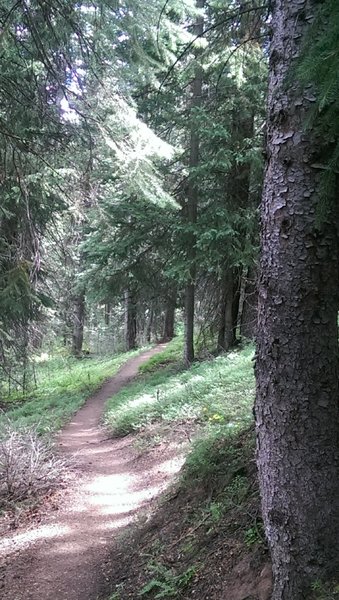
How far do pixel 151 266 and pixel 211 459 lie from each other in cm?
1137

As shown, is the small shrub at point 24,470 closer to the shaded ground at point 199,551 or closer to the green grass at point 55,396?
the green grass at point 55,396

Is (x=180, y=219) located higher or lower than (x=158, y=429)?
higher

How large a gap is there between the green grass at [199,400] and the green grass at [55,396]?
1308 mm

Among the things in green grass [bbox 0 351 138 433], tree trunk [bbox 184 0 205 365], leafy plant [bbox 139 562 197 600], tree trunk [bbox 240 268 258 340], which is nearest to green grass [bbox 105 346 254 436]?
tree trunk [bbox 240 268 258 340]

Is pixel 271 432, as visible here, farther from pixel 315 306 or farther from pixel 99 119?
pixel 99 119

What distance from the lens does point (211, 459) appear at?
196 inches

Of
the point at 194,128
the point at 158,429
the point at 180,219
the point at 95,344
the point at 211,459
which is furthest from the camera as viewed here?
the point at 95,344

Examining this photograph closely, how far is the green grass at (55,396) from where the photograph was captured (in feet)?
37.7

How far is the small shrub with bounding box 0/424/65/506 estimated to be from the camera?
257 inches

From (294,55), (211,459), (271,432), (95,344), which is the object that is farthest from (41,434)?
(95,344)

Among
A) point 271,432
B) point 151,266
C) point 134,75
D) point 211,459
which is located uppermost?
point 134,75

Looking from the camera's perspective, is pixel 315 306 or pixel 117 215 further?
pixel 117 215

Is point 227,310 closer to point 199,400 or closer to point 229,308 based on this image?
point 229,308

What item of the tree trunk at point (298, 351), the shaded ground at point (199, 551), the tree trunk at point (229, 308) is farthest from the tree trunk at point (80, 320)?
the tree trunk at point (298, 351)
